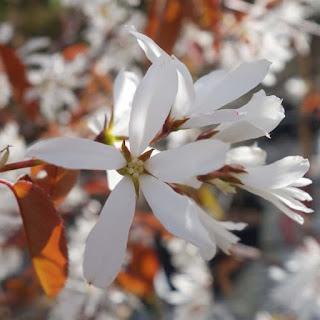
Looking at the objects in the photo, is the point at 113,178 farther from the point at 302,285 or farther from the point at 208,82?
the point at 302,285

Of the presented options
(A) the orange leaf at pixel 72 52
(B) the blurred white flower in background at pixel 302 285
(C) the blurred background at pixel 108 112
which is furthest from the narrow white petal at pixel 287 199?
(A) the orange leaf at pixel 72 52

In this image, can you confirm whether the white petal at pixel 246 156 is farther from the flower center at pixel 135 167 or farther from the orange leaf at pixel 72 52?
the orange leaf at pixel 72 52

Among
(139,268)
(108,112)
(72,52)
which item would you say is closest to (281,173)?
(108,112)

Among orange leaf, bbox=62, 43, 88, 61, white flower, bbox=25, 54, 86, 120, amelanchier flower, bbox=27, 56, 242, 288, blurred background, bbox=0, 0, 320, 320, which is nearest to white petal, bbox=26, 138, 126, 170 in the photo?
amelanchier flower, bbox=27, 56, 242, 288

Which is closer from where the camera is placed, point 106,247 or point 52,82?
point 106,247

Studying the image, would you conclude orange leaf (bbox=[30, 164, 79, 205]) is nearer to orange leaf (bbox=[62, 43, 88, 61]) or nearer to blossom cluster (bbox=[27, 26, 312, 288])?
blossom cluster (bbox=[27, 26, 312, 288])

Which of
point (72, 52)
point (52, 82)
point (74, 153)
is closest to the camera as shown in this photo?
point (74, 153)

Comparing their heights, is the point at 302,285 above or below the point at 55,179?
below
